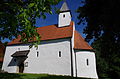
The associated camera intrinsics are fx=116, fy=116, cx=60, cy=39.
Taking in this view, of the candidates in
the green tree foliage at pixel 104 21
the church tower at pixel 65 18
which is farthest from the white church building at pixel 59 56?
the green tree foliage at pixel 104 21

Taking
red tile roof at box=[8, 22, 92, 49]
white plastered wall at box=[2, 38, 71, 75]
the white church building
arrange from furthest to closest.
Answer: red tile roof at box=[8, 22, 92, 49], white plastered wall at box=[2, 38, 71, 75], the white church building

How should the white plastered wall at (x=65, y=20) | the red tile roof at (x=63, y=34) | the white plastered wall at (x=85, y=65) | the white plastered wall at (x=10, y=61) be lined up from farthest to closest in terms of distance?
1. the white plastered wall at (x=65, y=20)
2. the white plastered wall at (x=10, y=61)
3. the red tile roof at (x=63, y=34)
4. the white plastered wall at (x=85, y=65)

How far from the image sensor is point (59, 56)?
19.9 m

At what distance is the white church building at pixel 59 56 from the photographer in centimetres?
1903

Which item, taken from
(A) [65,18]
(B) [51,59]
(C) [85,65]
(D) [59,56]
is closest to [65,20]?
(A) [65,18]

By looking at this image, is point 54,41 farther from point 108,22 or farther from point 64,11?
point 108,22

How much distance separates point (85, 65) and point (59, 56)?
456 cm

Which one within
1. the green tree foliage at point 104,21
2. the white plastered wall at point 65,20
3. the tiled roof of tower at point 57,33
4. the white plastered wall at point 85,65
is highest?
the white plastered wall at point 65,20

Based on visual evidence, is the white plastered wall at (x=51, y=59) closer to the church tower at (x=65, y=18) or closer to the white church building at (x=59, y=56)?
the white church building at (x=59, y=56)

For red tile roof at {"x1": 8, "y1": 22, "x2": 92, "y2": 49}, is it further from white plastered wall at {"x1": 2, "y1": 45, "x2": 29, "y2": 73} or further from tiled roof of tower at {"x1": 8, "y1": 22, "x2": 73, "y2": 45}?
white plastered wall at {"x1": 2, "y1": 45, "x2": 29, "y2": 73}

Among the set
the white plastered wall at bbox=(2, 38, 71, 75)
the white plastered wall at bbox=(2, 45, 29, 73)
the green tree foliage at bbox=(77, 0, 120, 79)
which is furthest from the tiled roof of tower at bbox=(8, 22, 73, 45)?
the green tree foliage at bbox=(77, 0, 120, 79)

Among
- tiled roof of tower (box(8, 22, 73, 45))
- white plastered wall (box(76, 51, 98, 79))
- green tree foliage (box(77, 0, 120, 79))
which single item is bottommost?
white plastered wall (box(76, 51, 98, 79))

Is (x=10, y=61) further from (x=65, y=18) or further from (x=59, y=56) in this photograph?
(x=65, y=18)

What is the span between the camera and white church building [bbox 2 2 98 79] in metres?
19.0
